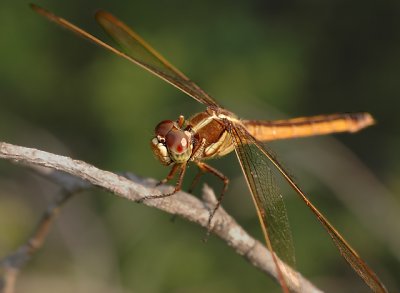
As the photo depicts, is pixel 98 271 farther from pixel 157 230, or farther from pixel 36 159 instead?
pixel 36 159

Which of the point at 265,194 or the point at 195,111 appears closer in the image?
the point at 265,194

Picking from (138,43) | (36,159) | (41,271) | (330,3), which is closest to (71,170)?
(36,159)

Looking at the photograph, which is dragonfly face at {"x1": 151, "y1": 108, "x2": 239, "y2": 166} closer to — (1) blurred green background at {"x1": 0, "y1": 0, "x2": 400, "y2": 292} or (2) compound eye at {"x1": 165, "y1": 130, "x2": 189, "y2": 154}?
(2) compound eye at {"x1": 165, "y1": 130, "x2": 189, "y2": 154}

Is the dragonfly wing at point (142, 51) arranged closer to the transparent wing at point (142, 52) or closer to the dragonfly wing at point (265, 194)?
the transparent wing at point (142, 52)

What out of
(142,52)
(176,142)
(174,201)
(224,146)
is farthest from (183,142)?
(142,52)

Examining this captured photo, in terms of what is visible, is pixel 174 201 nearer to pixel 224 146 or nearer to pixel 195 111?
pixel 224 146

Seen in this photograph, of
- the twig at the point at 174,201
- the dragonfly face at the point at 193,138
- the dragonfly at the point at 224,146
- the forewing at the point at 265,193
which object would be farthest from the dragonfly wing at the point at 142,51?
the twig at the point at 174,201

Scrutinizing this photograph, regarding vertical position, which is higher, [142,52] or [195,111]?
[195,111]
